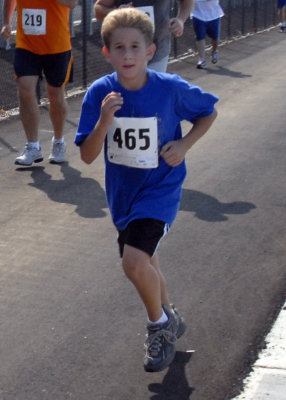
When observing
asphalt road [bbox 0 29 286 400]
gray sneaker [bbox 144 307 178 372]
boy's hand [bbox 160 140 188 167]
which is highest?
boy's hand [bbox 160 140 188 167]

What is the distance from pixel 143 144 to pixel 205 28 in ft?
43.5

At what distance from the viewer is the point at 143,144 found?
4.46 m

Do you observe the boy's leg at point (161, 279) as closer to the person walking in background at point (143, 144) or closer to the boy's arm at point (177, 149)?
the person walking in background at point (143, 144)

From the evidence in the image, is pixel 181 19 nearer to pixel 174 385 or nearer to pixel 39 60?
pixel 39 60

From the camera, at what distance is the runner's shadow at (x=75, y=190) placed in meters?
7.41

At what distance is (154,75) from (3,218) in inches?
116

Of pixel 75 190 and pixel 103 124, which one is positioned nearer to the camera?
pixel 103 124

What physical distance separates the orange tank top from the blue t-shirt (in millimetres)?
4350

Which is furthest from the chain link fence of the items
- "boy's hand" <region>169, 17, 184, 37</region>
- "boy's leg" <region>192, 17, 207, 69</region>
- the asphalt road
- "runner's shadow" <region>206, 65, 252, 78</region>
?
"boy's hand" <region>169, 17, 184, 37</region>

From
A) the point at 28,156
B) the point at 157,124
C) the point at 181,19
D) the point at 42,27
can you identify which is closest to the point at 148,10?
the point at 181,19

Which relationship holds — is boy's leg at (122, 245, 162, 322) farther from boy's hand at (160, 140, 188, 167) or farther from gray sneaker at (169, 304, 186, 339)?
boy's hand at (160, 140, 188, 167)

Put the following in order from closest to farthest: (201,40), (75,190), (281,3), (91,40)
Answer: (75,190)
(201,40)
(91,40)
(281,3)

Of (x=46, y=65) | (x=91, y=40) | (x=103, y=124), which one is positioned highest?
(x=103, y=124)

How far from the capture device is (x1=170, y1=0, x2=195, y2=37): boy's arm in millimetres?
7125
